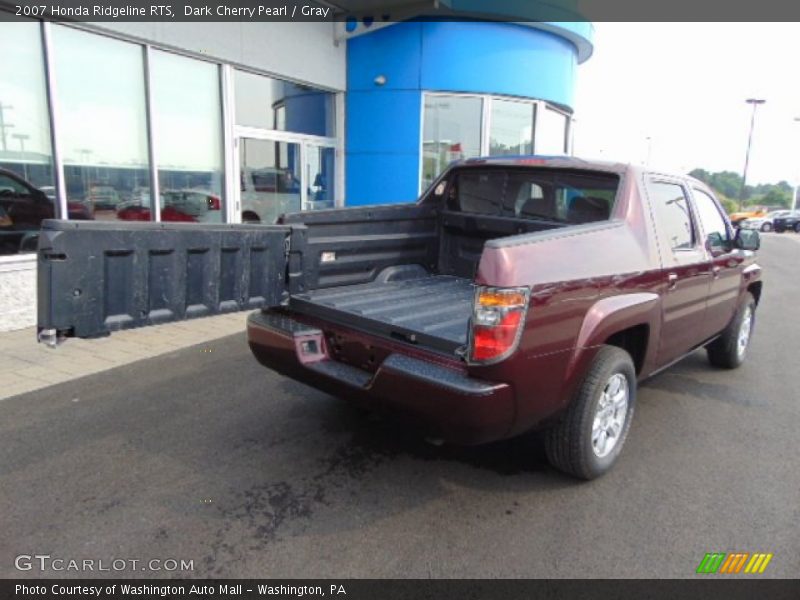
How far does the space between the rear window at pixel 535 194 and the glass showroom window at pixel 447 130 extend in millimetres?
6844

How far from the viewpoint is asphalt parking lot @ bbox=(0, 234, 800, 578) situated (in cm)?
272

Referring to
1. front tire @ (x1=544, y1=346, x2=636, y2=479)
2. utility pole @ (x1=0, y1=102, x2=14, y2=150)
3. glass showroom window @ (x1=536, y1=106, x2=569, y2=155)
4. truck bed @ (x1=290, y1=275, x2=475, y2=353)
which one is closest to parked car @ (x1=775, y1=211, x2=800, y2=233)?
glass showroom window @ (x1=536, y1=106, x2=569, y2=155)

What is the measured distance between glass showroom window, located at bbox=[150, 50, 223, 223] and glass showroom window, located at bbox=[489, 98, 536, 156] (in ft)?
19.4

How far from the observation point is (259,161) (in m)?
9.95

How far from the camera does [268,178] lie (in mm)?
10250

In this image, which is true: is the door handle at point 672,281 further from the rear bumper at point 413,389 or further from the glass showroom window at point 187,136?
the glass showroom window at point 187,136

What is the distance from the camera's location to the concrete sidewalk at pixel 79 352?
5.02 m

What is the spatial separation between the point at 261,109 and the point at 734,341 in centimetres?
796

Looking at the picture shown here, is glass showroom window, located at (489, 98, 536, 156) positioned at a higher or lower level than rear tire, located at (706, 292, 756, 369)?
higher

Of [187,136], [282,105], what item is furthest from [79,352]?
[282,105]

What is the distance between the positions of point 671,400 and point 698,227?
1452 mm
